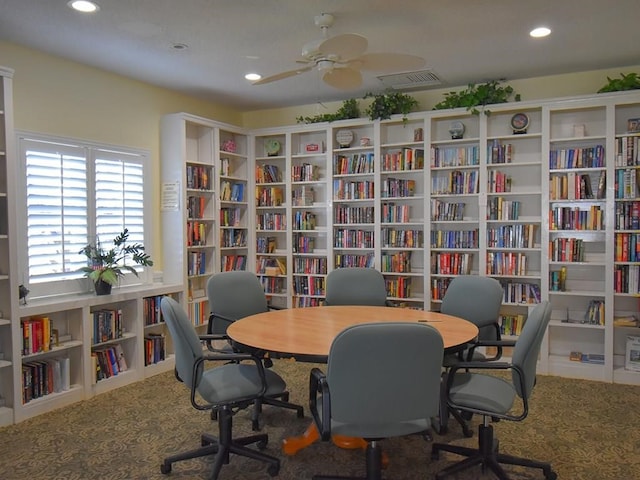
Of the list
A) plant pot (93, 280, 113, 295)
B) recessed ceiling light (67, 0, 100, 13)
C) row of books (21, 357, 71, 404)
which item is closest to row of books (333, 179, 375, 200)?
plant pot (93, 280, 113, 295)

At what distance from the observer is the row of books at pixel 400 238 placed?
17.7 feet

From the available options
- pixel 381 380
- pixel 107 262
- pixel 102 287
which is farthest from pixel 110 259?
pixel 381 380

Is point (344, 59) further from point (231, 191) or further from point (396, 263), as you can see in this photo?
point (231, 191)

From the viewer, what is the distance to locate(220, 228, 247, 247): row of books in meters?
5.88

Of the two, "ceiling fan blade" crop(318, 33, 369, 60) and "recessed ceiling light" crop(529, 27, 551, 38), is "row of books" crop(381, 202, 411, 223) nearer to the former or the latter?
"recessed ceiling light" crop(529, 27, 551, 38)

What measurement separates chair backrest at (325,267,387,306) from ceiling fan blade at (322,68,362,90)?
170 centimetres

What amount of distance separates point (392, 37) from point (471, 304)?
2150 millimetres

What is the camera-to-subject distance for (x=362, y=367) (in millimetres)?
2127

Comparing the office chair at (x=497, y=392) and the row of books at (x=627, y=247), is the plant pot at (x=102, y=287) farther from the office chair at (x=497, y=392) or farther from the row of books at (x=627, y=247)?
the row of books at (x=627, y=247)

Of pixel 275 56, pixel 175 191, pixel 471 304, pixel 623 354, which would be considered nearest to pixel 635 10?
pixel 471 304

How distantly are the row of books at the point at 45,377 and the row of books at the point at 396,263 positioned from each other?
3199 millimetres

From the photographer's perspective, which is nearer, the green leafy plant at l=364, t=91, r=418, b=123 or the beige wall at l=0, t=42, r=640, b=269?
the beige wall at l=0, t=42, r=640, b=269

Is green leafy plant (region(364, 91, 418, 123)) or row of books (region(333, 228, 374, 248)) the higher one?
green leafy plant (region(364, 91, 418, 123))

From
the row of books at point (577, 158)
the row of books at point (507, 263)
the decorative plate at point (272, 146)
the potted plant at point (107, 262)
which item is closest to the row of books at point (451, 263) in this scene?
the row of books at point (507, 263)
